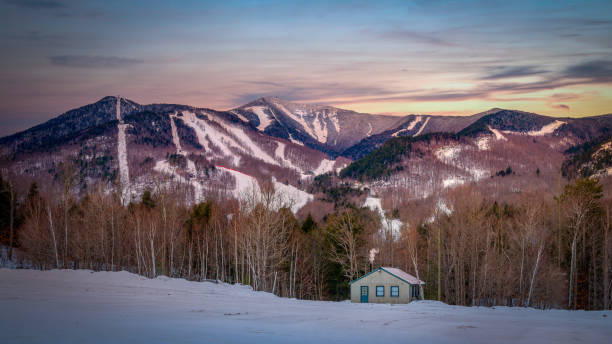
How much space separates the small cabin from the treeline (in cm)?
378

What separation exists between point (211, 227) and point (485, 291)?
3532 cm

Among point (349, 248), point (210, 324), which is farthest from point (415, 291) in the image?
point (210, 324)

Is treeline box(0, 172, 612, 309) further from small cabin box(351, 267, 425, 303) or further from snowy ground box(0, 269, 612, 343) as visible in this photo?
snowy ground box(0, 269, 612, 343)

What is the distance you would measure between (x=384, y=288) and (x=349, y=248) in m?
12.1

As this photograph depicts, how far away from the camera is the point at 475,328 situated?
21.7m

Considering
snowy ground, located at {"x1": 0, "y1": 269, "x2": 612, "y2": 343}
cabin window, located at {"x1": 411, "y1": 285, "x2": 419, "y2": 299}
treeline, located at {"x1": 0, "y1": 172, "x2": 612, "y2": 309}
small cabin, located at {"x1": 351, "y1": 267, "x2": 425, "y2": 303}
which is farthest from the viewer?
treeline, located at {"x1": 0, "y1": 172, "x2": 612, "y2": 309}

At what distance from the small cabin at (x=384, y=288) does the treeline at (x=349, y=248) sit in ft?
12.4

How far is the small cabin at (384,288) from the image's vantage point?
164 ft

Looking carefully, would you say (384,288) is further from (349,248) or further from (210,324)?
(210,324)

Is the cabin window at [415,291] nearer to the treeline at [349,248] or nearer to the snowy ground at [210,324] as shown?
the treeline at [349,248]

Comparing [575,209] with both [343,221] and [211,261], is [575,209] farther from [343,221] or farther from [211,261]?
[211,261]

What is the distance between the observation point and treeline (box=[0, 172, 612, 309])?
179 feet

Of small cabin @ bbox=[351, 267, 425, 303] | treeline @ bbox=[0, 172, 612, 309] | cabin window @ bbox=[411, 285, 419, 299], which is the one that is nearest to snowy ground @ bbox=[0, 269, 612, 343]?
small cabin @ bbox=[351, 267, 425, 303]

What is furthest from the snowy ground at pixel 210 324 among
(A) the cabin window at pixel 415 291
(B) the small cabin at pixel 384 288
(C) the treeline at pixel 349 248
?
(C) the treeline at pixel 349 248
